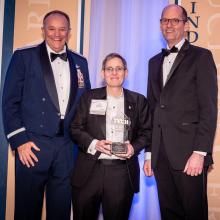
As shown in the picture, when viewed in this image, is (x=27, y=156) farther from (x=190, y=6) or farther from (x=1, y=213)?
(x=190, y=6)

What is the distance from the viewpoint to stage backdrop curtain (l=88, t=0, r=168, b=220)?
3537 millimetres

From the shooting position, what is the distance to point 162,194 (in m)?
2.64

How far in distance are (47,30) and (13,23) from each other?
0.97 meters

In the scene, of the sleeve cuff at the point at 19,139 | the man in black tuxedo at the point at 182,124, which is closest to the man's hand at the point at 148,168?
the man in black tuxedo at the point at 182,124

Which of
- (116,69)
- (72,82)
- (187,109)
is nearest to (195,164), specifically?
(187,109)

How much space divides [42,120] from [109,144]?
61 centimetres

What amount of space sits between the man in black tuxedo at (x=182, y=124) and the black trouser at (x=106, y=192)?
0.30 m

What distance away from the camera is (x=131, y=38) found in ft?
11.7

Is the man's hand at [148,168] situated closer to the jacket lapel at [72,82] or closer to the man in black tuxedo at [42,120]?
the man in black tuxedo at [42,120]

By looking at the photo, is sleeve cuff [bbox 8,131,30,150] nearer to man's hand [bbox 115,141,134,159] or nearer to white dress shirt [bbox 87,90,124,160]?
white dress shirt [bbox 87,90,124,160]

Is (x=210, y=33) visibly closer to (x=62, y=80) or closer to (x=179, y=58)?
(x=179, y=58)

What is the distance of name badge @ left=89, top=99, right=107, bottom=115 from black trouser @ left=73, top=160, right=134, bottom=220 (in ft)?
1.27

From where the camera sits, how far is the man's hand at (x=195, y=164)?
234cm

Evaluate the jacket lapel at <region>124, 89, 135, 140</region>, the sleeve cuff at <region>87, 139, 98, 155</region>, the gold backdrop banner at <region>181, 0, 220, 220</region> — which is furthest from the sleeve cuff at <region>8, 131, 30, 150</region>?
the gold backdrop banner at <region>181, 0, 220, 220</region>
